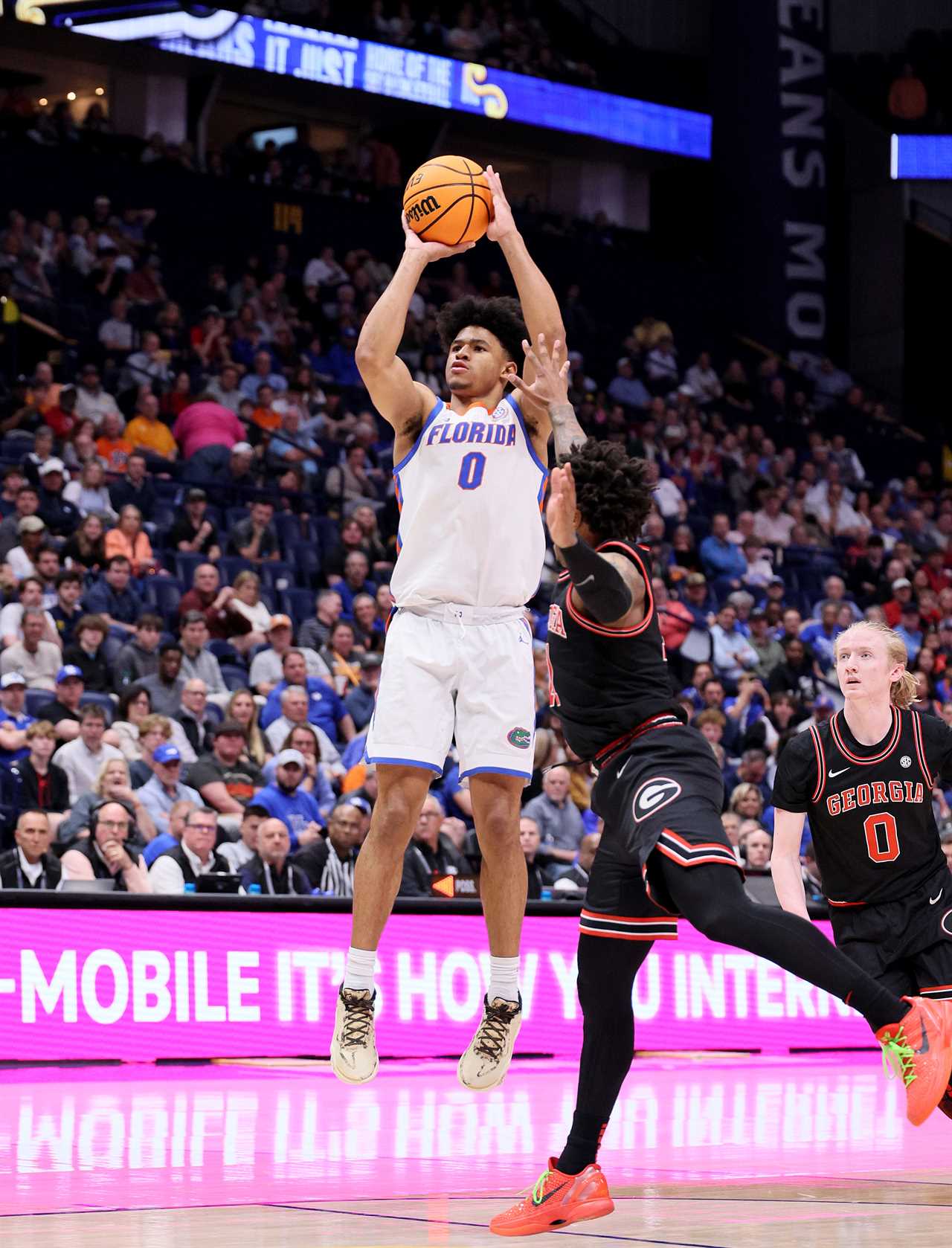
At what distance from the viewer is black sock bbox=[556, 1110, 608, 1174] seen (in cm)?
567

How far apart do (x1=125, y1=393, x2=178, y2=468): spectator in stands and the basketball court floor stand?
8150mm

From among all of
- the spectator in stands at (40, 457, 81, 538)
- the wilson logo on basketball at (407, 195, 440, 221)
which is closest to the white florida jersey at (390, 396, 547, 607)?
the wilson logo on basketball at (407, 195, 440, 221)

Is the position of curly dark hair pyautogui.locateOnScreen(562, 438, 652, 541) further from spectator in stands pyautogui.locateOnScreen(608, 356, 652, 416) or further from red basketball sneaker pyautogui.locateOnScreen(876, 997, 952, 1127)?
spectator in stands pyautogui.locateOnScreen(608, 356, 652, 416)

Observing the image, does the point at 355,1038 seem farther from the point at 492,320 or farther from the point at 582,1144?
the point at 492,320

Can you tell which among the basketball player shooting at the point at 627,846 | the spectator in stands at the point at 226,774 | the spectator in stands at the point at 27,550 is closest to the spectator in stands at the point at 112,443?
the spectator in stands at the point at 27,550

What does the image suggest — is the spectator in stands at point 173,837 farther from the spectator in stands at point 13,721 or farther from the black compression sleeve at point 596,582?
the black compression sleeve at point 596,582

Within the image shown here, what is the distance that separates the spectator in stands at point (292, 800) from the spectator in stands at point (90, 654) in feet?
5.52

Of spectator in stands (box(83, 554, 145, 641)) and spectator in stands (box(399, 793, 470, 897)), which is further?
spectator in stands (box(83, 554, 145, 641))

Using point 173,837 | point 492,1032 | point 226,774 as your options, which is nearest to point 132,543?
point 226,774

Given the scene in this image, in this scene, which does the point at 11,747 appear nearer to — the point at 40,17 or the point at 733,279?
the point at 40,17

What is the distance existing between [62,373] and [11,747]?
24.9 ft

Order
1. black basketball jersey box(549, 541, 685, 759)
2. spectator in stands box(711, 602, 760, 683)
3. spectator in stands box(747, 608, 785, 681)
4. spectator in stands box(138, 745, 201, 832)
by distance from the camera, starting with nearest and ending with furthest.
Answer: black basketball jersey box(549, 541, 685, 759) < spectator in stands box(138, 745, 201, 832) < spectator in stands box(711, 602, 760, 683) < spectator in stands box(747, 608, 785, 681)

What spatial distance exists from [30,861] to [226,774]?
219 centimetres

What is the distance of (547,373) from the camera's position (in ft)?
20.6
